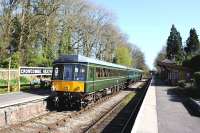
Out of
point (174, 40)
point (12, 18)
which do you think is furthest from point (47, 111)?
point (174, 40)

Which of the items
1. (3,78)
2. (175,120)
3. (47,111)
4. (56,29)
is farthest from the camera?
(56,29)

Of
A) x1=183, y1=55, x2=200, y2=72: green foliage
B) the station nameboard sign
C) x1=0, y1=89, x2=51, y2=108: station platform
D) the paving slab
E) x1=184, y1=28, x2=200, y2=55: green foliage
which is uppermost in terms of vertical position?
Result: x1=184, y1=28, x2=200, y2=55: green foliage

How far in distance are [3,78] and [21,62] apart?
5.35 metres

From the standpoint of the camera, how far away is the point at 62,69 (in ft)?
73.3

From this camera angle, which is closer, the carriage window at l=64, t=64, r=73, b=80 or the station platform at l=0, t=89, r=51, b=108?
the station platform at l=0, t=89, r=51, b=108

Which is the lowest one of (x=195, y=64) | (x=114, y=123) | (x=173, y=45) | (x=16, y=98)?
(x=114, y=123)

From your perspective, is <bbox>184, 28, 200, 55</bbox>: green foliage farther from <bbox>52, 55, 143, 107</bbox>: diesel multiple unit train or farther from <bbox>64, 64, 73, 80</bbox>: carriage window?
<bbox>64, 64, 73, 80</bbox>: carriage window

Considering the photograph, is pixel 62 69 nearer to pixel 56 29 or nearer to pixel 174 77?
pixel 56 29

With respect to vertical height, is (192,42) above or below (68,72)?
above

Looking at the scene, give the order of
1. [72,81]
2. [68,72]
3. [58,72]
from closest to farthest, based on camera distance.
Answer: [72,81] < [68,72] < [58,72]

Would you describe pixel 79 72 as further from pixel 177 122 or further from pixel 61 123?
pixel 177 122

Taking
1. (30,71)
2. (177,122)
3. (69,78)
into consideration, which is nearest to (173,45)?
(30,71)

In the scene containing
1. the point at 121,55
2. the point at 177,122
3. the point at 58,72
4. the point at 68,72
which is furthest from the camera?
A: the point at 121,55

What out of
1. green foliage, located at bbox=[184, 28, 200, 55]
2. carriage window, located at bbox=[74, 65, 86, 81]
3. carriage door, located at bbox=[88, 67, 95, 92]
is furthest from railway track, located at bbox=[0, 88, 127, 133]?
green foliage, located at bbox=[184, 28, 200, 55]
